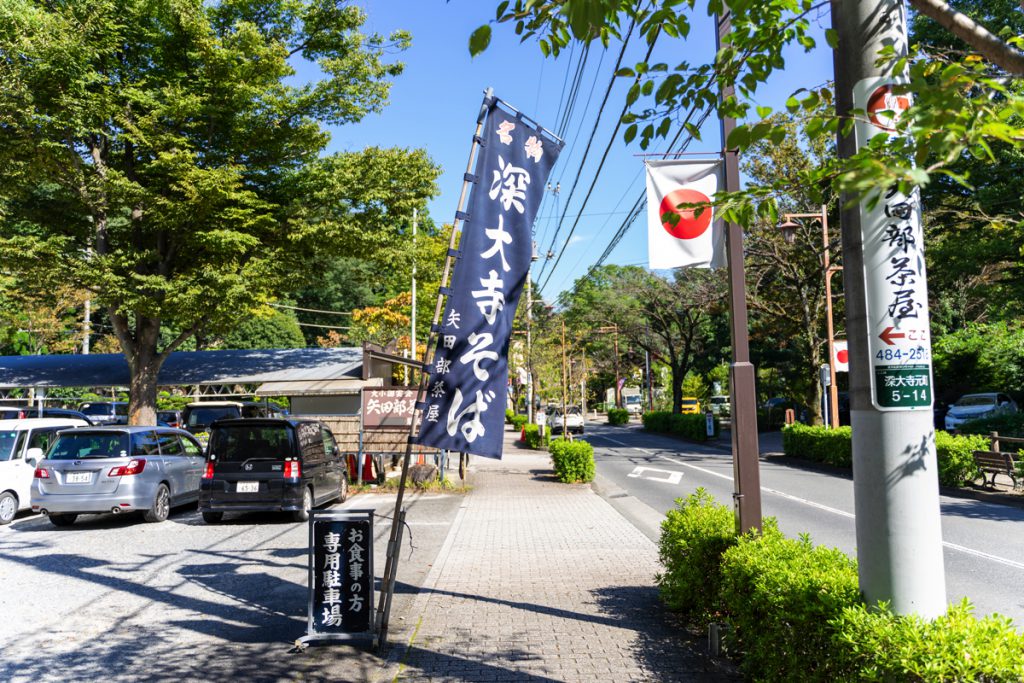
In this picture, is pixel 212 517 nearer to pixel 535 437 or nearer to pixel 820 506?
pixel 820 506

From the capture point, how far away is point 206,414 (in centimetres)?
2333

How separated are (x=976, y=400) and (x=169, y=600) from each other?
29978 millimetres

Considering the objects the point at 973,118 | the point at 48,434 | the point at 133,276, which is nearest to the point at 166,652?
the point at 973,118

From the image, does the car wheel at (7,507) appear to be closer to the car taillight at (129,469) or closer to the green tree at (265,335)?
the car taillight at (129,469)

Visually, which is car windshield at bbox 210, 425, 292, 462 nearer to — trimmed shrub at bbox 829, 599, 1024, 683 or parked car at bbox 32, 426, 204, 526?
parked car at bbox 32, 426, 204, 526

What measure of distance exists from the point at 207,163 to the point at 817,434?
20656 mm

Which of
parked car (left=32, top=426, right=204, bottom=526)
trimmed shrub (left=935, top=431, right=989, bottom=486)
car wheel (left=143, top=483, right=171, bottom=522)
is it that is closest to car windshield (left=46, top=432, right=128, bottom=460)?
parked car (left=32, top=426, right=204, bottom=526)

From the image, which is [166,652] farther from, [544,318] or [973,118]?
[544,318]

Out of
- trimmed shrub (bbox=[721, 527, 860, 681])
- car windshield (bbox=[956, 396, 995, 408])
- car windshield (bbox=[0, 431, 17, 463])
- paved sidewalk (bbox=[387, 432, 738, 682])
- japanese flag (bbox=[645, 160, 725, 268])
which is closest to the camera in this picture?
trimmed shrub (bbox=[721, 527, 860, 681])

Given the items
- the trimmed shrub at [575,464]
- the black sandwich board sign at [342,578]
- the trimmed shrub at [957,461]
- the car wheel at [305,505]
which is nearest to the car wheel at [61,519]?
the car wheel at [305,505]

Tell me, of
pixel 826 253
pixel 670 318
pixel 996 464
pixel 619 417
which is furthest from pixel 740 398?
pixel 619 417

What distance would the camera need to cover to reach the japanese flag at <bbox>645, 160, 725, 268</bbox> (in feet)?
20.6

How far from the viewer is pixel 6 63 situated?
18203mm

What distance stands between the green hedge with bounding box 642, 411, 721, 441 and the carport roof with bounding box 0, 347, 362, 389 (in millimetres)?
16406
